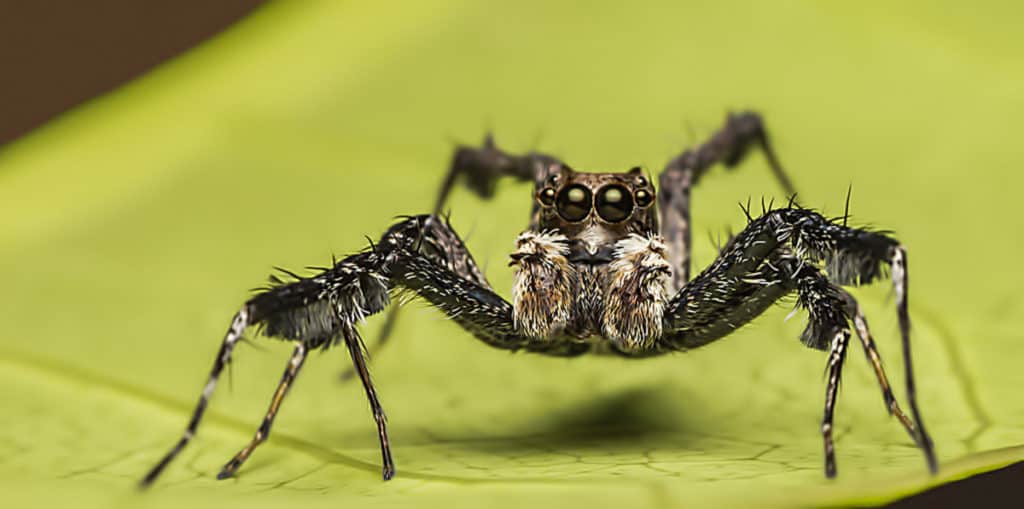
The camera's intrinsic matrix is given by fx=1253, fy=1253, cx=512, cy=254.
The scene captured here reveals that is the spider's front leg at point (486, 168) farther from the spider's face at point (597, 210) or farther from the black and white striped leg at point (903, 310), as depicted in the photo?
the black and white striped leg at point (903, 310)

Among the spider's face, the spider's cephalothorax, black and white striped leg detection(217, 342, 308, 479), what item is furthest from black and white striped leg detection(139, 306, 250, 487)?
the spider's face

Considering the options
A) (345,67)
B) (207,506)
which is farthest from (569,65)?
(207,506)

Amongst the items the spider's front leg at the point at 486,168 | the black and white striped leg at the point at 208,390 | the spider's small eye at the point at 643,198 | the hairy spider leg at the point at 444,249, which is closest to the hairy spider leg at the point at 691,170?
the spider's front leg at the point at 486,168

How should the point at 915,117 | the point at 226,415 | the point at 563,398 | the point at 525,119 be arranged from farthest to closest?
the point at 525,119, the point at 915,117, the point at 563,398, the point at 226,415

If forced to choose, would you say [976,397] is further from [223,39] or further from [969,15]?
[223,39]

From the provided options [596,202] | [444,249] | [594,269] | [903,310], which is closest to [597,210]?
[596,202]

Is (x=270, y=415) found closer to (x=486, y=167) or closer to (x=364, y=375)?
(x=364, y=375)
